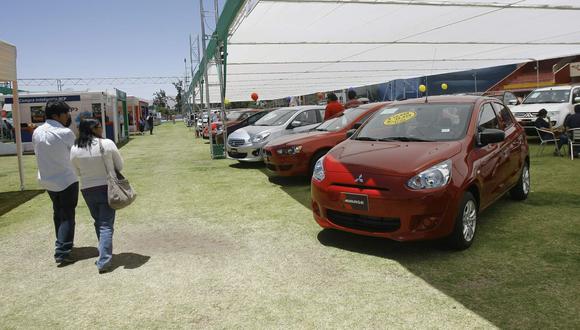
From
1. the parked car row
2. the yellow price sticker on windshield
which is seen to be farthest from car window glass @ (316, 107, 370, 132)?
the yellow price sticker on windshield

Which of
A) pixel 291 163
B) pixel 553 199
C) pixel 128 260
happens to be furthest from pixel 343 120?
pixel 128 260

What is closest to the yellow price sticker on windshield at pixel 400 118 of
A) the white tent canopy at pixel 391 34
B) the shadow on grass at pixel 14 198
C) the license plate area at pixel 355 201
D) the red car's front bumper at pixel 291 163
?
the license plate area at pixel 355 201

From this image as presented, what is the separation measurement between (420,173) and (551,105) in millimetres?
11730

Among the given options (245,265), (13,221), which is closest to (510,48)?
(245,265)

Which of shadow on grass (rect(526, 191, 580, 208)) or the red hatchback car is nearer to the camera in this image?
the red hatchback car

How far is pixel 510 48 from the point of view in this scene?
1416 centimetres

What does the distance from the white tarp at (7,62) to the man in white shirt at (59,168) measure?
5162 millimetres

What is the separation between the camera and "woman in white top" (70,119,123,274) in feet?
14.1

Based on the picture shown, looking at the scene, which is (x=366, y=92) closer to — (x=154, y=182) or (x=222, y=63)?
(x=222, y=63)

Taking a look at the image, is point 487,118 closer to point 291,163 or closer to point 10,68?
point 291,163

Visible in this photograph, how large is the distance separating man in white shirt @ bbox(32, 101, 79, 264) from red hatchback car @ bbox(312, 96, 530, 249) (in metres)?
2.71

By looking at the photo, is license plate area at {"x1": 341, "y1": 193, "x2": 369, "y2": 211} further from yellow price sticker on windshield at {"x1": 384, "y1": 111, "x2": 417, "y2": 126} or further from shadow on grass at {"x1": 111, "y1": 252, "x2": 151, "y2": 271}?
shadow on grass at {"x1": 111, "y1": 252, "x2": 151, "y2": 271}

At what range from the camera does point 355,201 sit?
4.32m

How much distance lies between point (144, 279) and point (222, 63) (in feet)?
29.4
